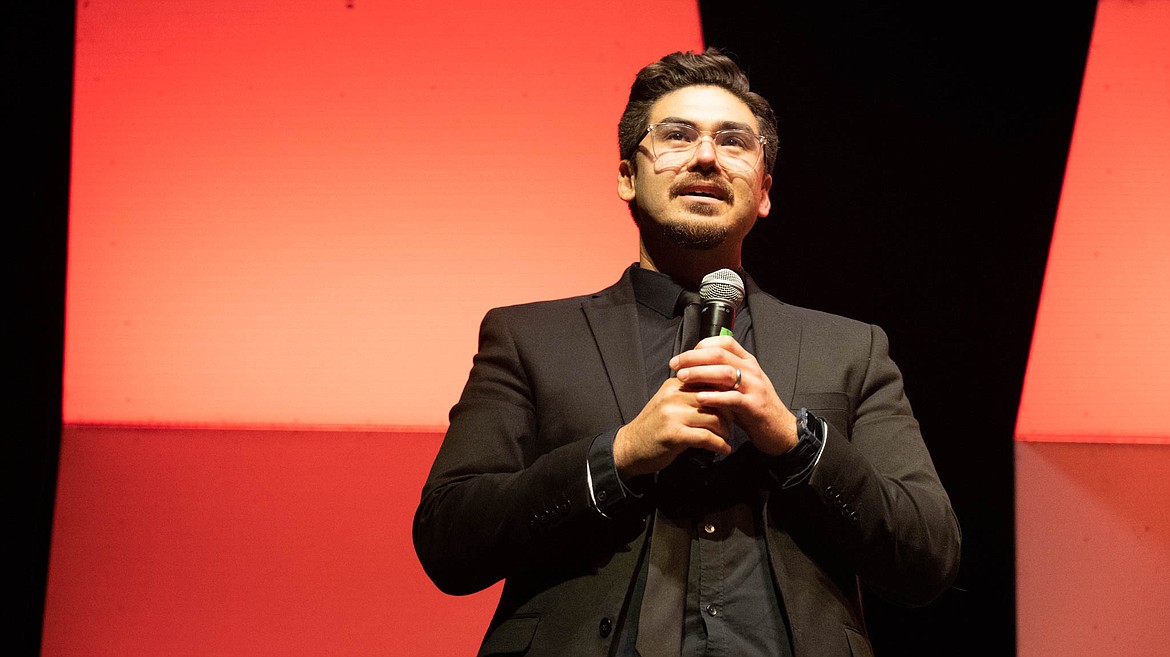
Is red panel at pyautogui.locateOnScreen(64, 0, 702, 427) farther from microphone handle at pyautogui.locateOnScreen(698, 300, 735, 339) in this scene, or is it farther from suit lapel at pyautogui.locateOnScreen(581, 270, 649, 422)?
microphone handle at pyautogui.locateOnScreen(698, 300, 735, 339)

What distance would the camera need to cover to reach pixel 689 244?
173 cm

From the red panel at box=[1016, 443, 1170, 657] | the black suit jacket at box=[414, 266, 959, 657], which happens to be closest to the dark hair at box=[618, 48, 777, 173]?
the black suit jacket at box=[414, 266, 959, 657]

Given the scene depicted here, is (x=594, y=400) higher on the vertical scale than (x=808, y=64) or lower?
lower

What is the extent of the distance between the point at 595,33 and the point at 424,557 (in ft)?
5.08

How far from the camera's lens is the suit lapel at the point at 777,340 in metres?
1.55

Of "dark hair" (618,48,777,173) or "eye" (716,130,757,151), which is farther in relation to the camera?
"dark hair" (618,48,777,173)

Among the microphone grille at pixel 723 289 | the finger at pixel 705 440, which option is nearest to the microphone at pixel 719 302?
the microphone grille at pixel 723 289

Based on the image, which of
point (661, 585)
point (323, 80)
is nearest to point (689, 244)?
point (661, 585)

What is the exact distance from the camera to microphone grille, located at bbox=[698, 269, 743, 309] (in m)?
1.32

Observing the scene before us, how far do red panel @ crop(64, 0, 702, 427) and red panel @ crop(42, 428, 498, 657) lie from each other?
8 cm

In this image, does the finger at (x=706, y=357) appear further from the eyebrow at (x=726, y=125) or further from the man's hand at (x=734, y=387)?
the eyebrow at (x=726, y=125)

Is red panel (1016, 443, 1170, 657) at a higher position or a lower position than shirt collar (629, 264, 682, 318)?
lower

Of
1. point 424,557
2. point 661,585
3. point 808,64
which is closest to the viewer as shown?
point 661,585

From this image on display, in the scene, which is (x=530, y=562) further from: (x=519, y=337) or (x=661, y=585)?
(x=519, y=337)
